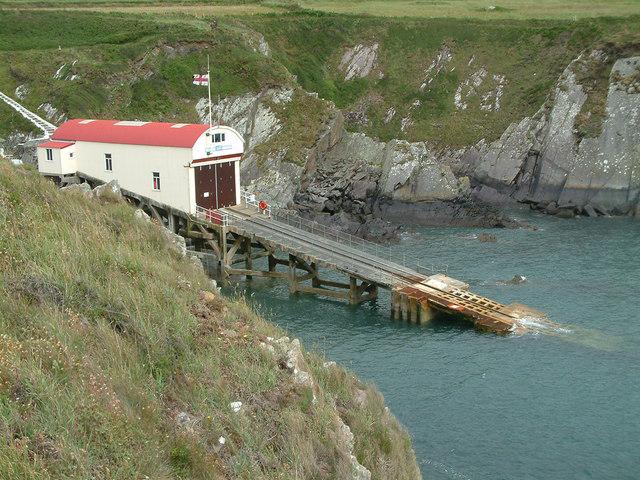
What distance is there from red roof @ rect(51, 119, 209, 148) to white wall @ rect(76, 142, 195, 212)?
323mm

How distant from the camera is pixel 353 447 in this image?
19.2 m

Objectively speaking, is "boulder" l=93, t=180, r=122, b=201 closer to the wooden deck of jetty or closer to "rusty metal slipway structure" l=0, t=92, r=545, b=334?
"rusty metal slipway structure" l=0, t=92, r=545, b=334

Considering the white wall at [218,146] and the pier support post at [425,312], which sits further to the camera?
the white wall at [218,146]

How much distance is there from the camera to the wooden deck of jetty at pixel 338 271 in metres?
42.1

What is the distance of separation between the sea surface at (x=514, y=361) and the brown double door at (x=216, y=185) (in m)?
5.81

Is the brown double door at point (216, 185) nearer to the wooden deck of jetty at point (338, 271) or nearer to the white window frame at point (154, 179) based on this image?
the wooden deck of jetty at point (338, 271)

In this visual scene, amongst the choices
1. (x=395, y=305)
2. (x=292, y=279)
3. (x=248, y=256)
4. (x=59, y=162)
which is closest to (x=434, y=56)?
(x=248, y=256)

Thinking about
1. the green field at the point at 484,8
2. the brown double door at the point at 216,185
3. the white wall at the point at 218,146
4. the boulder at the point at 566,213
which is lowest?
the boulder at the point at 566,213

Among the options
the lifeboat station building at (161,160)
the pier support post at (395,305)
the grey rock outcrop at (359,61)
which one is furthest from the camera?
the grey rock outcrop at (359,61)

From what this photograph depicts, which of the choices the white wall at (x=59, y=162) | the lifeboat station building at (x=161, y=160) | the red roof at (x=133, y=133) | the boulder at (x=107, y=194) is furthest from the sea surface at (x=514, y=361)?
the white wall at (x=59, y=162)

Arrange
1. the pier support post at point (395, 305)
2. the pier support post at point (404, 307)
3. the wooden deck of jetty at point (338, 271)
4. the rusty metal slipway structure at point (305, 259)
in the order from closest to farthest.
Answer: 1. the wooden deck of jetty at point (338, 271)
2. the rusty metal slipway structure at point (305, 259)
3. the pier support post at point (404, 307)
4. the pier support post at point (395, 305)

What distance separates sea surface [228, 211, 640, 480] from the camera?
28.6m

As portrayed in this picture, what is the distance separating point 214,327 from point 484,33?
238ft

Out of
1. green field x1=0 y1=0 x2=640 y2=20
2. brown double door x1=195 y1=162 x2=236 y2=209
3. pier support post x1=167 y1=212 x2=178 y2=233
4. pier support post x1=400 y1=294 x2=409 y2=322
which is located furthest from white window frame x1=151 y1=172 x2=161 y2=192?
green field x1=0 y1=0 x2=640 y2=20
